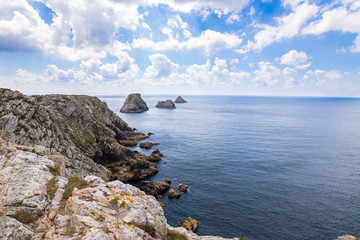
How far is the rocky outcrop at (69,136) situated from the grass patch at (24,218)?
11.8 meters

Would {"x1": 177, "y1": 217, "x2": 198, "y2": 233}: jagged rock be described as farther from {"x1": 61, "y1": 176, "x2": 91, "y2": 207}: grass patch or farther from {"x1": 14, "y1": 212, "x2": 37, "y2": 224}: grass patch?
{"x1": 14, "y1": 212, "x2": 37, "y2": 224}: grass patch

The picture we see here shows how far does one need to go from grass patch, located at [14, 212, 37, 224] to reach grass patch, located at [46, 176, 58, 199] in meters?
1.98

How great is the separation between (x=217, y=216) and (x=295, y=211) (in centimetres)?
1678

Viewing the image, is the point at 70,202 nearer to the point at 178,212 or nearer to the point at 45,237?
the point at 45,237

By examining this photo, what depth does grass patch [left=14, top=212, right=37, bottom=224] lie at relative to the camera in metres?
10.2

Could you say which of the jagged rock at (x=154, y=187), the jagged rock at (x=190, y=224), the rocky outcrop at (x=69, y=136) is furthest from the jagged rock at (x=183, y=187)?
the rocky outcrop at (x=69, y=136)

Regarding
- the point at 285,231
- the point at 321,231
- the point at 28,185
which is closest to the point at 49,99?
the point at 28,185

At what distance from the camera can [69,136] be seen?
51.9m

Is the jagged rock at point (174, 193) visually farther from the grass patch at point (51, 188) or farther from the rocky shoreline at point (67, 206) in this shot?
the grass patch at point (51, 188)

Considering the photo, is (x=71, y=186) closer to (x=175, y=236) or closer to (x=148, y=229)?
(x=148, y=229)

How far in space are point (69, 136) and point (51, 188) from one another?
44.3 meters

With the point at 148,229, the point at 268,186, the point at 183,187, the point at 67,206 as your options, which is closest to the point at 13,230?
the point at 67,206

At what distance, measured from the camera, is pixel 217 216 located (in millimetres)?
39281

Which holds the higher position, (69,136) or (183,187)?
(69,136)
